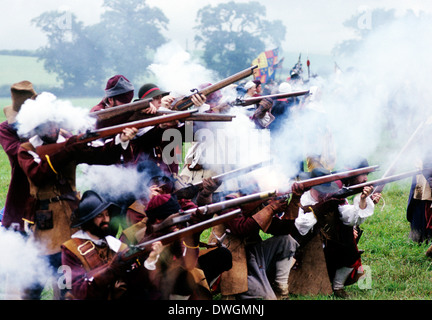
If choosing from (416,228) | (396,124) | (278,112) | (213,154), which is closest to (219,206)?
(213,154)

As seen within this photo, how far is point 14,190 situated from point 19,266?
2.26ft

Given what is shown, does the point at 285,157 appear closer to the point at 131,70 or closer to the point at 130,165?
the point at 130,165

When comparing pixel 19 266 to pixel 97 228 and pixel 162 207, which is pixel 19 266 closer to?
pixel 97 228

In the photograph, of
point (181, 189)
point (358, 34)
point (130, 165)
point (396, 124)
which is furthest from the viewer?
point (396, 124)

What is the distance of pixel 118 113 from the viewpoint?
4934 millimetres

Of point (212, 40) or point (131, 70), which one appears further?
point (131, 70)

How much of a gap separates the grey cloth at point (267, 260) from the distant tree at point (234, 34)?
7.49 m

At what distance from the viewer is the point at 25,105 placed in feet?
14.0

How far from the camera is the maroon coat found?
4.56 meters

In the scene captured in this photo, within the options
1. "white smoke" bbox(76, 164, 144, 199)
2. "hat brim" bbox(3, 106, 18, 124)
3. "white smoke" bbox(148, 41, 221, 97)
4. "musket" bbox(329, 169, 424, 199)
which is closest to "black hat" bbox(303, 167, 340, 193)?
"musket" bbox(329, 169, 424, 199)

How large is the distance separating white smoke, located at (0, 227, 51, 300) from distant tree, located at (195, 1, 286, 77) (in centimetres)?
827

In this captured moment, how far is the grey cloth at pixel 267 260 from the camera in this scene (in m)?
5.29

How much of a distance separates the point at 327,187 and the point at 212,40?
9.24 metres

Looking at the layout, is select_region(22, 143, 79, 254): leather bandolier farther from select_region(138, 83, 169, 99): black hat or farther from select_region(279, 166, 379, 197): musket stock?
select_region(279, 166, 379, 197): musket stock
